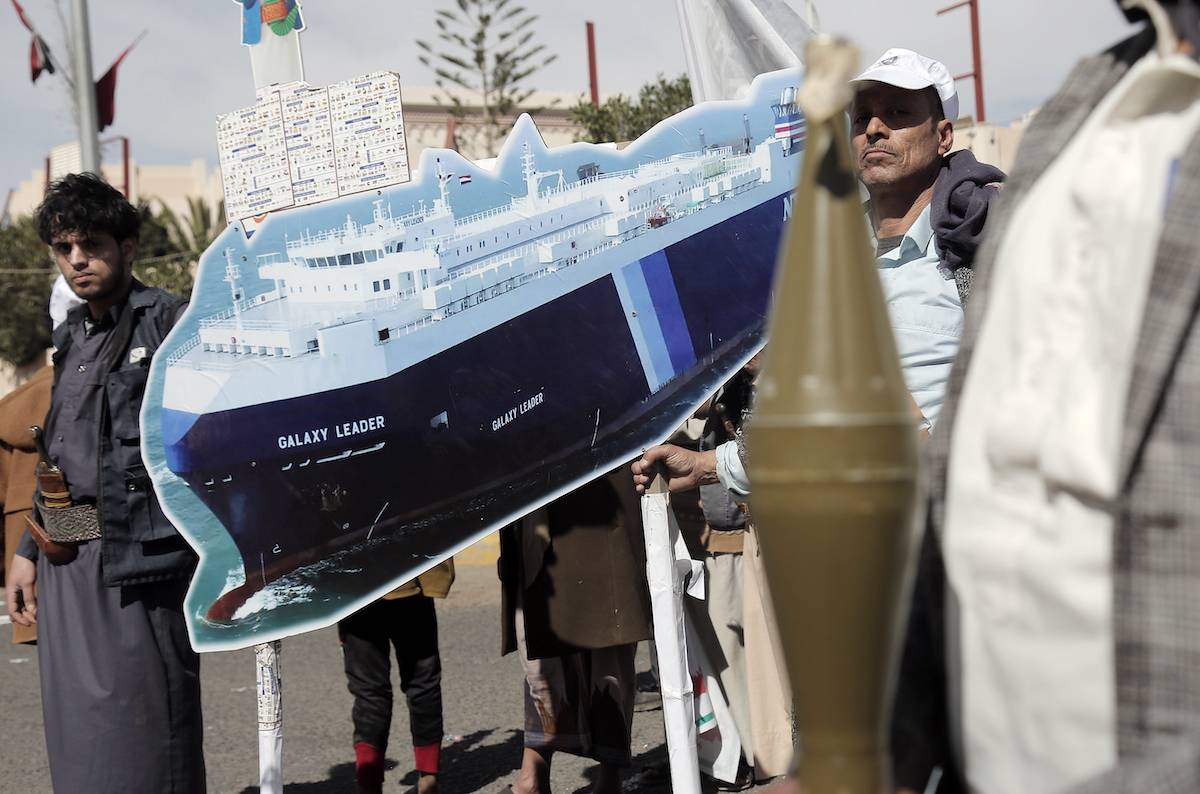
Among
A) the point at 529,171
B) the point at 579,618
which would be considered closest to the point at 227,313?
the point at 529,171

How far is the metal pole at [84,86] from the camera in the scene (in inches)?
399

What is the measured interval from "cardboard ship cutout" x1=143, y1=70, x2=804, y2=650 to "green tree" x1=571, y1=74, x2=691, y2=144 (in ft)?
42.1

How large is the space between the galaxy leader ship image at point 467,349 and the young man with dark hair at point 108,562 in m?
0.66

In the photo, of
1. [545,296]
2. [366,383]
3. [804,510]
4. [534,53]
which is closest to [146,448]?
[366,383]

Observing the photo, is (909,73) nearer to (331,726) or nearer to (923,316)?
(923,316)

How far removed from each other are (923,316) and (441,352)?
112cm

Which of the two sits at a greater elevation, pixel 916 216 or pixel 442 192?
pixel 442 192

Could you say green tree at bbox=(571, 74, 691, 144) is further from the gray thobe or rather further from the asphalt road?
the gray thobe

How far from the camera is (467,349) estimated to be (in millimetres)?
3094

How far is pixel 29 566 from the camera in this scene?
3.93 meters

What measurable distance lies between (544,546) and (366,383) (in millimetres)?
1517

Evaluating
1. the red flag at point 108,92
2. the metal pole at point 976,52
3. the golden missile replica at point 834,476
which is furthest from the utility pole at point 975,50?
the golden missile replica at point 834,476

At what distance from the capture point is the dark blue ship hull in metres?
3.02

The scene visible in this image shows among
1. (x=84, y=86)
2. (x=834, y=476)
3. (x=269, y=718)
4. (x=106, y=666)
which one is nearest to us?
(x=834, y=476)
